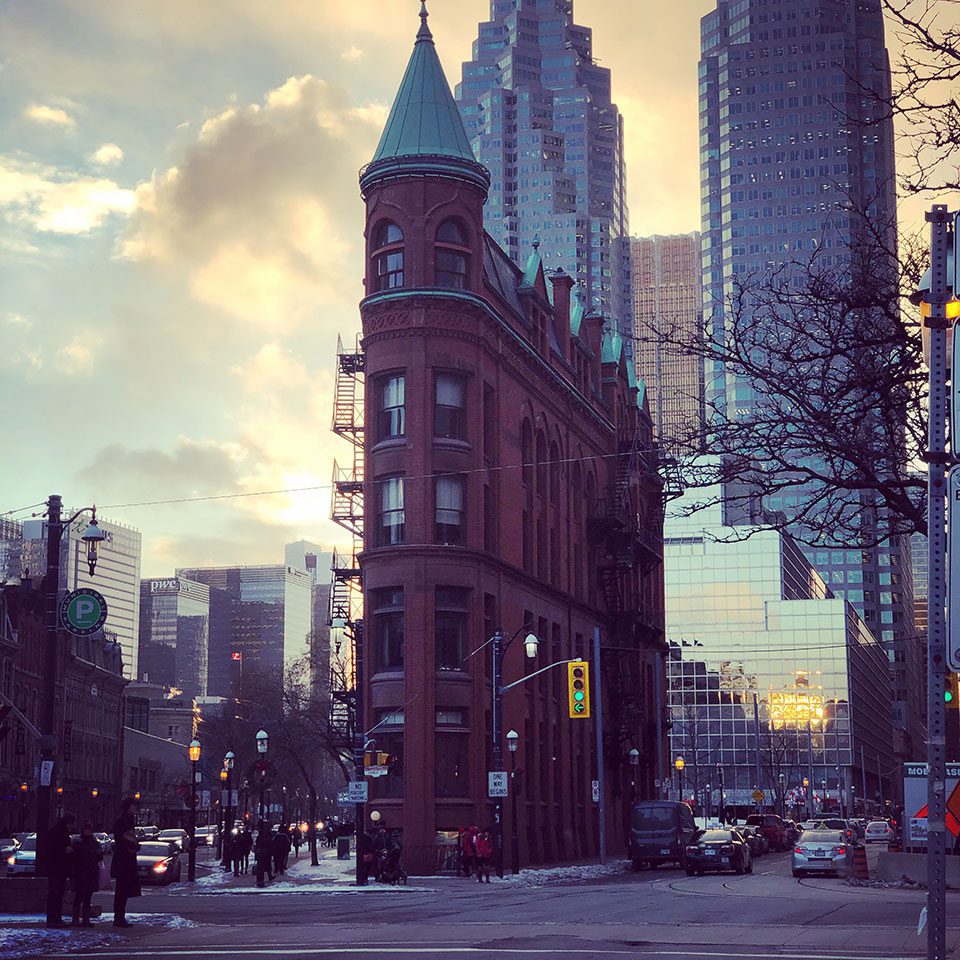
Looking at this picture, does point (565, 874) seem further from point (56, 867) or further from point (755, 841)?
point (56, 867)

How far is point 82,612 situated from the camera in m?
33.3

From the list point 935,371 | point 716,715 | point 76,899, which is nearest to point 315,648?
point 716,715

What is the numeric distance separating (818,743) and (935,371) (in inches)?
6740

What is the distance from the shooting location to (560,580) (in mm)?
72688

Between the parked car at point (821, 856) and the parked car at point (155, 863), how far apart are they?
20.5m

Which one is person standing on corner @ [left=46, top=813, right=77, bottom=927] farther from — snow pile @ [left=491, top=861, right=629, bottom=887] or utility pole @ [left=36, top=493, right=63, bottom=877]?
snow pile @ [left=491, top=861, right=629, bottom=887]

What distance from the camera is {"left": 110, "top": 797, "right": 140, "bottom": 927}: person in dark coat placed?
27781mm

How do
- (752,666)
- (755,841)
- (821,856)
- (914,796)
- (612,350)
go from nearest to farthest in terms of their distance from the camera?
(914,796) → (821,856) → (755,841) → (612,350) → (752,666)

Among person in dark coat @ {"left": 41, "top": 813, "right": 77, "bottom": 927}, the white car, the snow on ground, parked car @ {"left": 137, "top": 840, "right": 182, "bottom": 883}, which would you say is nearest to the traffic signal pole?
the snow on ground

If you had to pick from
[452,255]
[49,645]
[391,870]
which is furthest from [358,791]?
[452,255]

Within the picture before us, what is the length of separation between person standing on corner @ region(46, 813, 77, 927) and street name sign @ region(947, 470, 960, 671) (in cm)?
2216

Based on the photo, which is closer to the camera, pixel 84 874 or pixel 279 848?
pixel 84 874

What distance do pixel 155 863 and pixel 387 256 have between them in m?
25.0

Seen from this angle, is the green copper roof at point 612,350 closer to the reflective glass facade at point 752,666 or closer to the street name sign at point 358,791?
the street name sign at point 358,791
